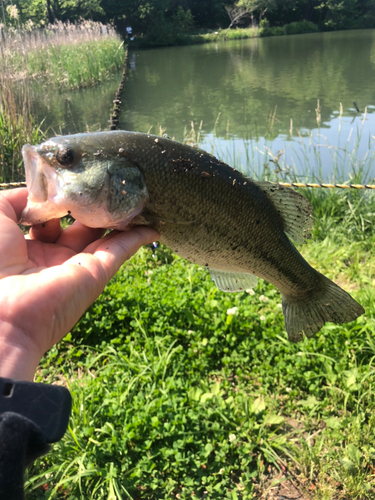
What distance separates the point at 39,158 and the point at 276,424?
90.6 inches

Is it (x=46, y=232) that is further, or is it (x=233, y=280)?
(x=233, y=280)

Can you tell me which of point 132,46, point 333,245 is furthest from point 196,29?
point 333,245

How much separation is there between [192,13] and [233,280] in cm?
6382

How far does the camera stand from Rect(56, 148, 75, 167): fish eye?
1.64 meters

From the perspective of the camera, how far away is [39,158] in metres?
1.65

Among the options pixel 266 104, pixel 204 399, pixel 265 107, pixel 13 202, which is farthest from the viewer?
pixel 266 104

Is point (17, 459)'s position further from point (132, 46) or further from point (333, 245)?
point (132, 46)

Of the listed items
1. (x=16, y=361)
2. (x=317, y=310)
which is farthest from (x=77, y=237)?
(x=317, y=310)

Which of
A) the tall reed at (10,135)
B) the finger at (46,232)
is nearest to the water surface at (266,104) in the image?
the tall reed at (10,135)

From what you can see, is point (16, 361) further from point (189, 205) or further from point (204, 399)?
point (204, 399)

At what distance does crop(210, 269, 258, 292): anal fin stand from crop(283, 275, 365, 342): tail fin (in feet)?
0.77

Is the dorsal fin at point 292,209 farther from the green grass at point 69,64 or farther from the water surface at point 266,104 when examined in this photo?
the green grass at point 69,64

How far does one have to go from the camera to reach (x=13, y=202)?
186 cm

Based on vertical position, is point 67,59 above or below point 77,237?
above
